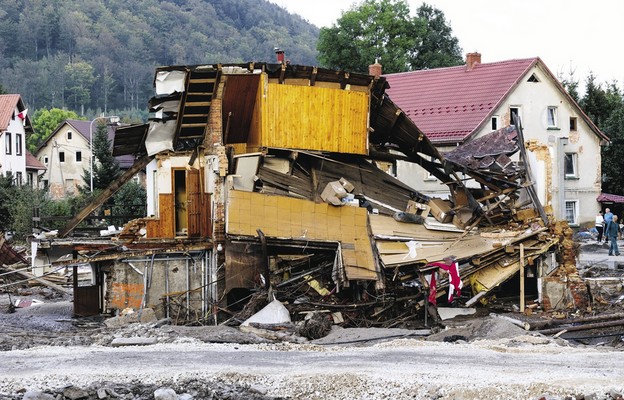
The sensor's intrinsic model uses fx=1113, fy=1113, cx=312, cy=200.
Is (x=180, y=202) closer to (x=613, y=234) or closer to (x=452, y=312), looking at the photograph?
(x=452, y=312)

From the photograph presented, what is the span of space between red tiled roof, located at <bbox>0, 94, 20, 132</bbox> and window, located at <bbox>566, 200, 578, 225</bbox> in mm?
37324

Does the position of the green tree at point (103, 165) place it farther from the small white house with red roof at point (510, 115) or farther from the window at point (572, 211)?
the window at point (572, 211)

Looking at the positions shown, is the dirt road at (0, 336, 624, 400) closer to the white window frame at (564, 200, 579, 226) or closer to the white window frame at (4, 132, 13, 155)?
the white window frame at (564, 200, 579, 226)

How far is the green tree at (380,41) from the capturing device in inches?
2721

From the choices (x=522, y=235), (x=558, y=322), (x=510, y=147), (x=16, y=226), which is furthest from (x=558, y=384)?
(x=16, y=226)

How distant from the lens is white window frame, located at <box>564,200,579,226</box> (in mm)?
54181

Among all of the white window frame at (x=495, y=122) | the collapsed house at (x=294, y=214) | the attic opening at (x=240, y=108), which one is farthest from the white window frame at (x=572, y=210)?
the attic opening at (x=240, y=108)

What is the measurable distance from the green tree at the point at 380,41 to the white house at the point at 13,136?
20.9 m

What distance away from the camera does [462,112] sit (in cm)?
5031

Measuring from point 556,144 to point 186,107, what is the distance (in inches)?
1116

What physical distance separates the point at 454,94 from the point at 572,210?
27.7 ft

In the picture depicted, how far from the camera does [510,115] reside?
49562mm

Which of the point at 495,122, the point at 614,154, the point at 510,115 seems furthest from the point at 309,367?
the point at 614,154

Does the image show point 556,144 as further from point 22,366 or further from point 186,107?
point 22,366
